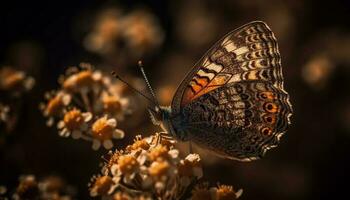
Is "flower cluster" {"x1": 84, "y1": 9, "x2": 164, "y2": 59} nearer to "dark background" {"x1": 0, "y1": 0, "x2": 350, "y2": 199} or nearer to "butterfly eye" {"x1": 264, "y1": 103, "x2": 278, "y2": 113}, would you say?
"dark background" {"x1": 0, "y1": 0, "x2": 350, "y2": 199}

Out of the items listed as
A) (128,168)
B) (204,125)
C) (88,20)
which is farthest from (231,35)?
(88,20)

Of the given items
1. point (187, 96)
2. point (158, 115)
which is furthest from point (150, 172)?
point (187, 96)

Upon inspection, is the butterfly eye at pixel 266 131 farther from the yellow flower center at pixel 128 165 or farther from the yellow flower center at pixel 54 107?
the yellow flower center at pixel 54 107

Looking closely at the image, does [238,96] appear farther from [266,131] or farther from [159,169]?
[159,169]

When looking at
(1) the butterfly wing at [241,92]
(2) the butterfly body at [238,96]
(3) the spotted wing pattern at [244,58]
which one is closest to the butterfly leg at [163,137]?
(2) the butterfly body at [238,96]

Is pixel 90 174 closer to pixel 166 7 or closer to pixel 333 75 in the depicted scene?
pixel 333 75

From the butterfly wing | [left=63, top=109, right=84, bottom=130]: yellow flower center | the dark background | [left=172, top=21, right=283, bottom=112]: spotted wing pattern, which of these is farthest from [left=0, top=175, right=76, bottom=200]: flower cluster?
[left=172, top=21, right=283, bottom=112]: spotted wing pattern
